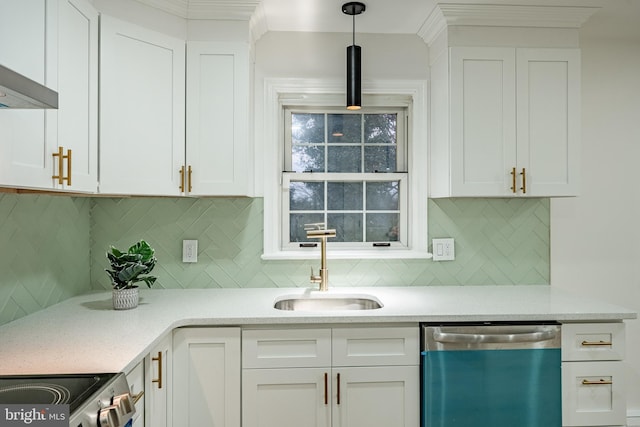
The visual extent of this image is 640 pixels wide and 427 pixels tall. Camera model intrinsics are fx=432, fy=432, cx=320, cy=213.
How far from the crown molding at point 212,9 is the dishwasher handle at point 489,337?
1.81 m

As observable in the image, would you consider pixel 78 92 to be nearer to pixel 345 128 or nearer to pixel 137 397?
pixel 137 397

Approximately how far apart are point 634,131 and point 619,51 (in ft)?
1.66

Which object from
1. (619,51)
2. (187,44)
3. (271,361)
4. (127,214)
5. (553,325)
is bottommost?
(271,361)

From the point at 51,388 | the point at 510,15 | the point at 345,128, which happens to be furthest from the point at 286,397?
the point at 510,15

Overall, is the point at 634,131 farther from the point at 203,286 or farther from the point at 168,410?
the point at 168,410

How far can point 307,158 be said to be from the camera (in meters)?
2.74

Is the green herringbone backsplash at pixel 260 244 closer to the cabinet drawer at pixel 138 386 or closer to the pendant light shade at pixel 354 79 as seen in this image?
the pendant light shade at pixel 354 79

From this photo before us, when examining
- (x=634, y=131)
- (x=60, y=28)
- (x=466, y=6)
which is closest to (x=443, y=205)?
(x=466, y=6)

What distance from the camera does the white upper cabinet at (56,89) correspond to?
1.34 meters

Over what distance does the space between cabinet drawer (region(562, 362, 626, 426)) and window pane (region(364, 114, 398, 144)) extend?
5.17ft

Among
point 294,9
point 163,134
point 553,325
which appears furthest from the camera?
point 294,9

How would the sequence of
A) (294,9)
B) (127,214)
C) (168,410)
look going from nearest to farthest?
(168,410), (294,9), (127,214)

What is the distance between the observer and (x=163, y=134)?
211 cm

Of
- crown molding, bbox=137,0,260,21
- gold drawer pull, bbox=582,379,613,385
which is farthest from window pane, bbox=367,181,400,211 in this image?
gold drawer pull, bbox=582,379,613,385
